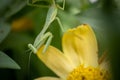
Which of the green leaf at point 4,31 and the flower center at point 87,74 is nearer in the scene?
the flower center at point 87,74

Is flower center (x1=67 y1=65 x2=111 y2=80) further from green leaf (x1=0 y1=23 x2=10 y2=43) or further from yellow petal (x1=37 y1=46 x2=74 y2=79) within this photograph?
green leaf (x1=0 y1=23 x2=10 y2=43)

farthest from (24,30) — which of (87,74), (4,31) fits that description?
(87,74)

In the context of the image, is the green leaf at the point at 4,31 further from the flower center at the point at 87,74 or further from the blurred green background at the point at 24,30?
the flower center at the point at 87,74

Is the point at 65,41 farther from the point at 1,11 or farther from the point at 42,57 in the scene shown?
the point at 1,11

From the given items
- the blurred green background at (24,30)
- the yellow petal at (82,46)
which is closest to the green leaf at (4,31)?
the blurred green background at (24,30)

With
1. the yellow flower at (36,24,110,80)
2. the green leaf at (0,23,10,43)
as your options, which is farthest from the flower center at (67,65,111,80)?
the green leaf at (0,23,10,43)

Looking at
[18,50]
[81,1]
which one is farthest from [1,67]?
[81,1]
